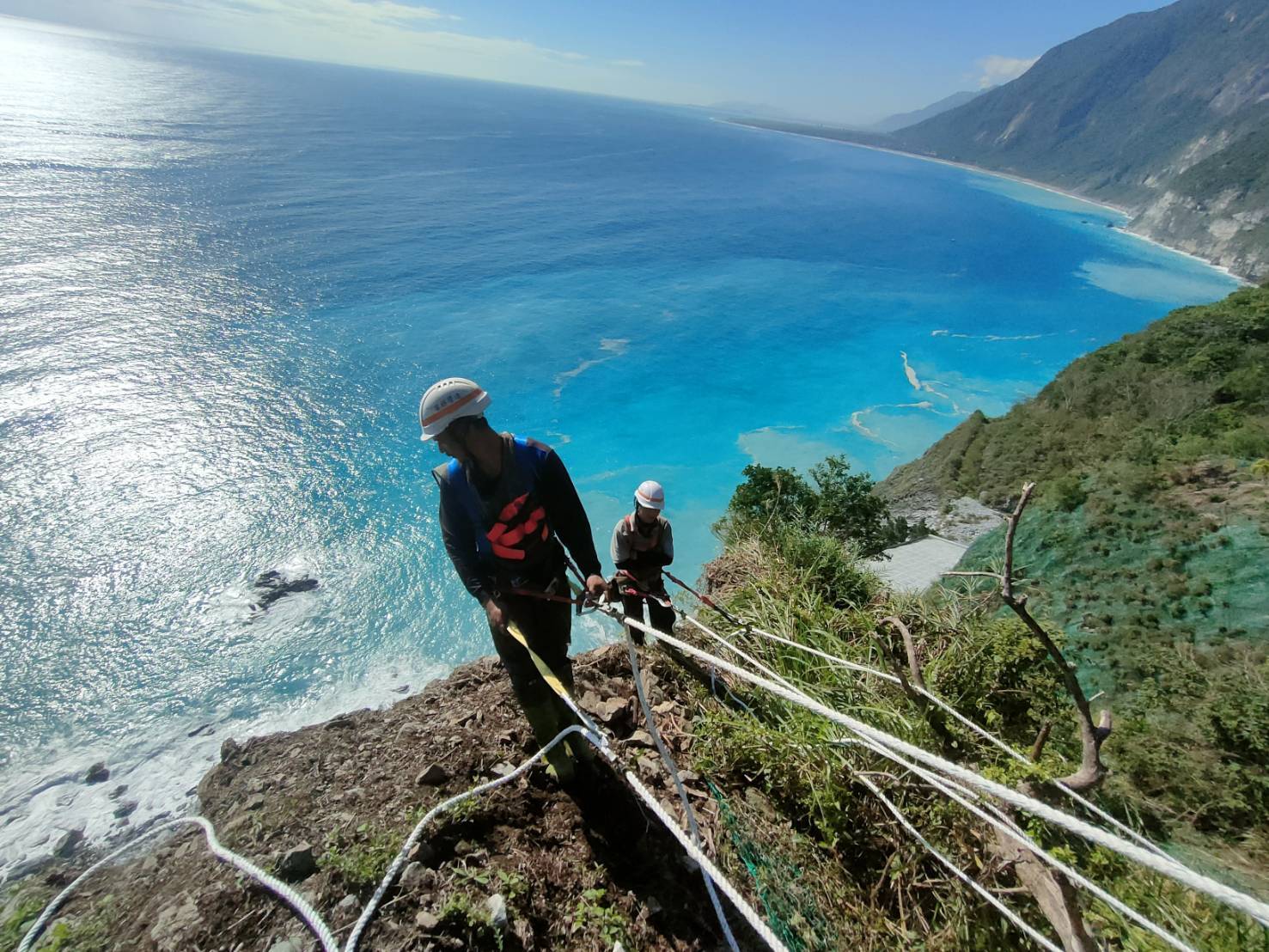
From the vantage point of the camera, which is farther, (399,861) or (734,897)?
(399,861)

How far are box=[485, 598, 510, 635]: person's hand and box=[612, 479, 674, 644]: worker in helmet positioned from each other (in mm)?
2144

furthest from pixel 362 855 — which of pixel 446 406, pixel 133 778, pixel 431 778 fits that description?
pixel 133 778

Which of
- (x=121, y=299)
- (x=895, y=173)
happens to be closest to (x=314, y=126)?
(x=121, y=299)

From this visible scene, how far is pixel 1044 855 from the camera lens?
83.8 inches

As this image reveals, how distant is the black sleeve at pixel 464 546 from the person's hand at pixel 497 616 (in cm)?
6

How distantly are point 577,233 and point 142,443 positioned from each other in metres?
47.6

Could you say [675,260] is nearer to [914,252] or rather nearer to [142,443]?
[914,252]

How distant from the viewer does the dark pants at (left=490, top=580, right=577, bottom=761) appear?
339 cm

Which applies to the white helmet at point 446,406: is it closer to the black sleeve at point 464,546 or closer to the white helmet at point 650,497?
the black sleeve at point 464,546

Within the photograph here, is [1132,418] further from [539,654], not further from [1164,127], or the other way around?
[1164,127]

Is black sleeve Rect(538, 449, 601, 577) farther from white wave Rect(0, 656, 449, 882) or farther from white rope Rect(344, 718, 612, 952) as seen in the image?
white wave Rect(0, 656, 449, 882)

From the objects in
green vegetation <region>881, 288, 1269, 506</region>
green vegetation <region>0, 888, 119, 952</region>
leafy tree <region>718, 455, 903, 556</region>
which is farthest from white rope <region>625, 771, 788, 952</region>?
green vegetation <region>881, 288, 1269, 506</region>

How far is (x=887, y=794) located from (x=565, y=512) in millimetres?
2479

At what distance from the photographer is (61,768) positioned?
1274cm
